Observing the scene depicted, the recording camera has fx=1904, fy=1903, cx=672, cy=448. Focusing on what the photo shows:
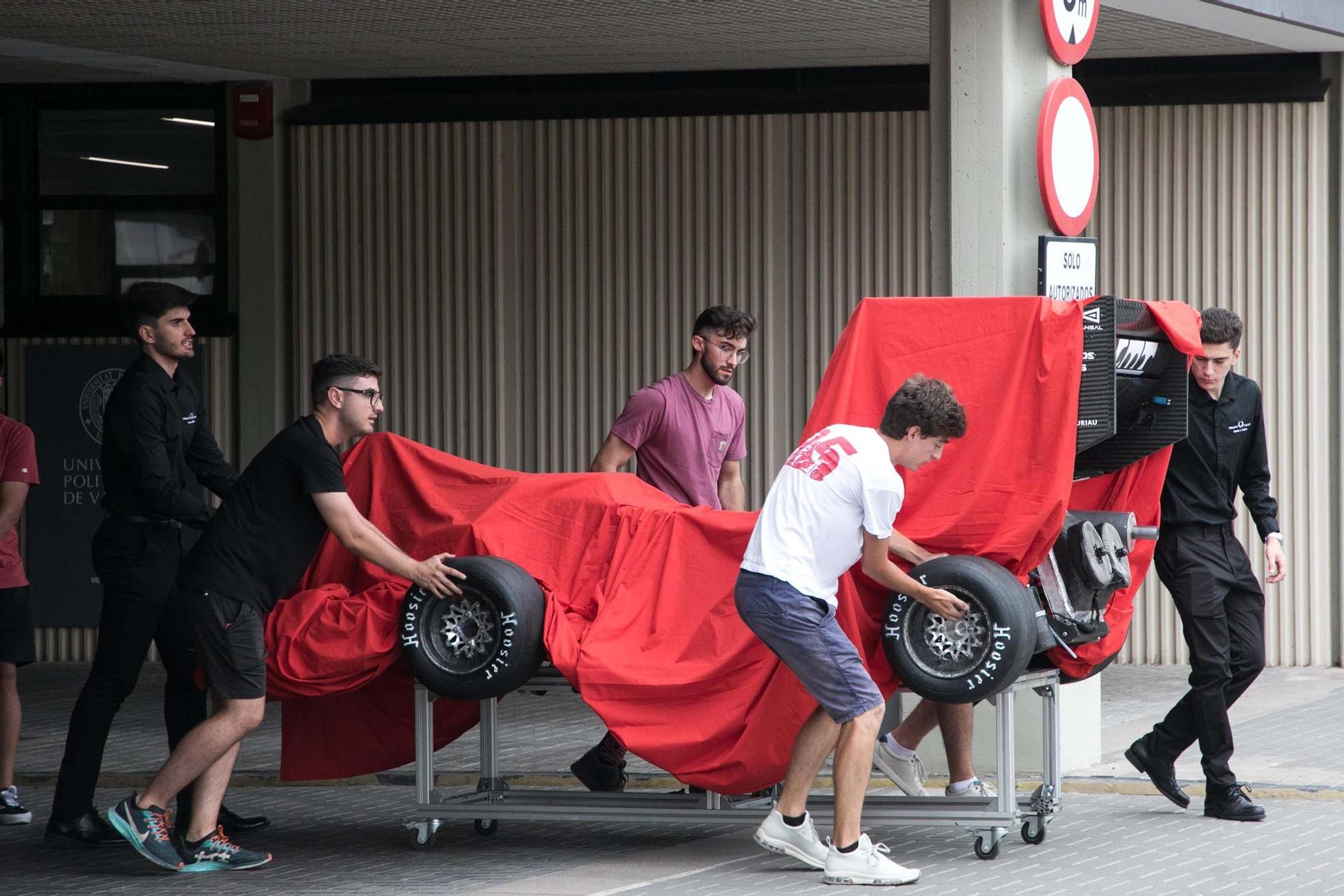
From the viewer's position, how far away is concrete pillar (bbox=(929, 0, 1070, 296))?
8.96 m

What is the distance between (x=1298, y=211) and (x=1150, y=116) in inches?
44.6

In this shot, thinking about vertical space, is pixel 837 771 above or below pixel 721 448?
below

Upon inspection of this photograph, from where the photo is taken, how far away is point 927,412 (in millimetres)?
6840

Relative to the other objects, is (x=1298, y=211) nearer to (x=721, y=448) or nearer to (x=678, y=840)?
(x=721, y=448)

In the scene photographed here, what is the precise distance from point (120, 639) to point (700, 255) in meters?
6.14

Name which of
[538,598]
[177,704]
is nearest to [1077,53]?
[538,598]

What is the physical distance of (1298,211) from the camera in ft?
40.5

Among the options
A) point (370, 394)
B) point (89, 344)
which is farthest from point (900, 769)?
point (89, 344)

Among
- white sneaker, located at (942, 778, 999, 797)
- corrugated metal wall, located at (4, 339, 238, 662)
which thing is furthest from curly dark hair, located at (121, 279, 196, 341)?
corrugated metal wall, located at (4, 339, 238, 662)

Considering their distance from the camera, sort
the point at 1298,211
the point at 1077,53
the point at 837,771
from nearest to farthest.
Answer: the point at 837,771 → the point at 1077,53 → the point at 1298,211

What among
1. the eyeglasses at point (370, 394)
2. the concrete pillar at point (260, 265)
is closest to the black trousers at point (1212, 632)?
the eyeglasses at point (370, 394)

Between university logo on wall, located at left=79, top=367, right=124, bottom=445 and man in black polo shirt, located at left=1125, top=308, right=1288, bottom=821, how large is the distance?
26.1ft

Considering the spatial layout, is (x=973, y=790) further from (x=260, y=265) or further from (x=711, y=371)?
(x=260, y=265)

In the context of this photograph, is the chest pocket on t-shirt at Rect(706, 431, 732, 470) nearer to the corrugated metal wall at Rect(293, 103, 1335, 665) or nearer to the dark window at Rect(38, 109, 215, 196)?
the corrugated metal wall at Rect(293, 103, 1335, 665)
